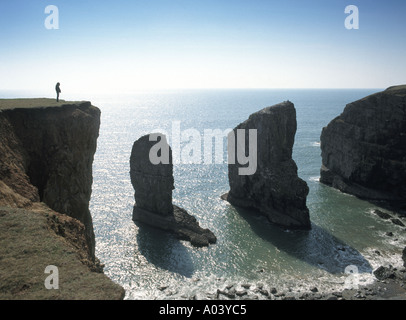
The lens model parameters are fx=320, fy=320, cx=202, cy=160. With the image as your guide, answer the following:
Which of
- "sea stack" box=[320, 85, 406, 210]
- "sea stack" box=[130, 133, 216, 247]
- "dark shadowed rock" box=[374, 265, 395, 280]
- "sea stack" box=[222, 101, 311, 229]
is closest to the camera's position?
"dark shadowed rock" box=[374, 265, 395, 280]

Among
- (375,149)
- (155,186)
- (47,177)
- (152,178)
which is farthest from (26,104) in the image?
(375,149)

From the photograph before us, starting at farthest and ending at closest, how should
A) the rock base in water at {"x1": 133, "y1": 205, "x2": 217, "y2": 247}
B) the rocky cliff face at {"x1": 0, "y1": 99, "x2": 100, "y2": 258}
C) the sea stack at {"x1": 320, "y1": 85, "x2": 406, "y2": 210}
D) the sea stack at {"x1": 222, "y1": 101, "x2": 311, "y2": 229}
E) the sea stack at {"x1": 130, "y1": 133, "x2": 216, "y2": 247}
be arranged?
the sea stack at {"x1": 320, "y1": 85, "x2": 406, "y2": 210} → the sea stack at {"x1": 222, "y1": 101, "x2": 311, "y2": 229} → the sea stack at {"x1": 130, "y1": 133, "x2": 216, "y2": 247} → the rock base in water at {"x1": 133, "y1": 205, "x2": 217, "y2": 247} → the rocky cliff face at {"x1": 0, "y1": 99, "x2": 100, "y2": 258}

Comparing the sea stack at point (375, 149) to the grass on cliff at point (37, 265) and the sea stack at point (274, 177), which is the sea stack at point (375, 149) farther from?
the grass on cliff at point (37, 265)

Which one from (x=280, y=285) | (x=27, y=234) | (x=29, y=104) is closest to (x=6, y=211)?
(x=27, y=234)

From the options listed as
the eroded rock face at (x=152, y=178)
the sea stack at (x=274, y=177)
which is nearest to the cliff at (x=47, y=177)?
the eroded rock face at (x=152, y=178)

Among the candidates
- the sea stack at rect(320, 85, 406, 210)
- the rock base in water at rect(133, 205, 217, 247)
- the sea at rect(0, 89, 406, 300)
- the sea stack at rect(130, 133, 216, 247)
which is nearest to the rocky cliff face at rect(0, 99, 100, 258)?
the sea at rect(0, 89, 406, 300)

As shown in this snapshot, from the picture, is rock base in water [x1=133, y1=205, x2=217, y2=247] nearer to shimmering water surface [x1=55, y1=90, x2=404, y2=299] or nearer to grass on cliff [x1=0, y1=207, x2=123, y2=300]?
shimmering water surface [x1=55, y1=90, x2=404, y2=299]
